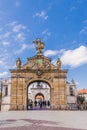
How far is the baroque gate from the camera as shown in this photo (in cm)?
3117

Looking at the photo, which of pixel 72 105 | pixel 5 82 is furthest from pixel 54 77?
pixel 5 82

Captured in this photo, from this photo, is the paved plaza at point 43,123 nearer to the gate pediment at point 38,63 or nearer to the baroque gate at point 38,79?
the baroque gate at point 38,79

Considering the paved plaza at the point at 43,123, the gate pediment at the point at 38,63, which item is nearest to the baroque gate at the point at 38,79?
the gate pediment at the point at 38,63

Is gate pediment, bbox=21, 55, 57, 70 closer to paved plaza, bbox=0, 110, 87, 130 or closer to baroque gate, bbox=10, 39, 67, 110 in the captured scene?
baroque gate, bbox=10, 39, 67, 110

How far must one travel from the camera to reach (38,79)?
31828 millimetres

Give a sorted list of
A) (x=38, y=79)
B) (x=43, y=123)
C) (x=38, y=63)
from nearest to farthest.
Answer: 1. (x=43, y=123)
2. (x=38, y=79)
3. (x=38, y=63)

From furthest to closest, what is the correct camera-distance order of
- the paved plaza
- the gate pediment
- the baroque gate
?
the gate pediment, the baroque gate, the paved plaza

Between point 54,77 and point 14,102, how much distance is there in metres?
7.40

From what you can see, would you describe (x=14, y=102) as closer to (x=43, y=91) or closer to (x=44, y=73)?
(x=44, y=73)

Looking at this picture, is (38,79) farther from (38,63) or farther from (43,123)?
(43,123)

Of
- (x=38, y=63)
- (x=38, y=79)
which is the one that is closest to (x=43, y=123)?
(x=38, y=79)

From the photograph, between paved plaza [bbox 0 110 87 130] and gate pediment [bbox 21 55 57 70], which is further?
gate pediment [bbox 21 55 57 70]

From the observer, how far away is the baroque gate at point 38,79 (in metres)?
31.2

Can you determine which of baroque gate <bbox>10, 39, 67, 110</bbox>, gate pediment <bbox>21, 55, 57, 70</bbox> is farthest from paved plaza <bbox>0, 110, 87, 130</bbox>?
gate pediment <bbox>21, 55, 57, 70</bbox>
